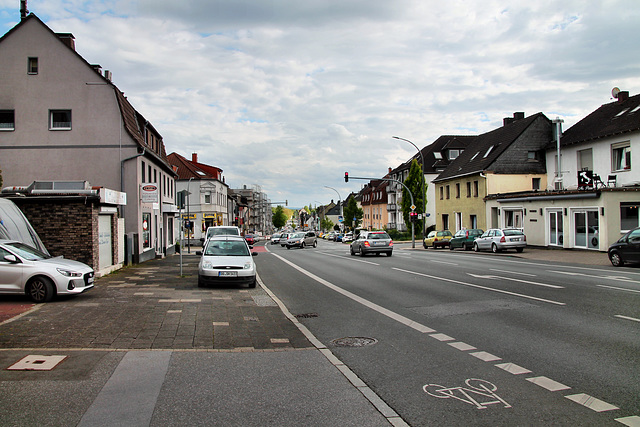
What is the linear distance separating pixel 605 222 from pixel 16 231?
27648mm

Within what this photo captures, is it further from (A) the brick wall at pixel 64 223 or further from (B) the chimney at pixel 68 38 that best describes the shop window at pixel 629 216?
(B) the chimney at pixel 68 38

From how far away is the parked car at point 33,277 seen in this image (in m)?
10.8

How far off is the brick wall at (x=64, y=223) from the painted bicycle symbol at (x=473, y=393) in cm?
1420

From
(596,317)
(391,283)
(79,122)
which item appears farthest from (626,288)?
(79,122)

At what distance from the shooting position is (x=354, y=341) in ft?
25.7

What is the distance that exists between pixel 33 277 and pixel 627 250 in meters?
19.4

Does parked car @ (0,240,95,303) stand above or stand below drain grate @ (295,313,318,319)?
above

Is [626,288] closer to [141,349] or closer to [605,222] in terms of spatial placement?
[141,349]

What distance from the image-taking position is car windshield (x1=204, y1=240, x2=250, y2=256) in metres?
15.8

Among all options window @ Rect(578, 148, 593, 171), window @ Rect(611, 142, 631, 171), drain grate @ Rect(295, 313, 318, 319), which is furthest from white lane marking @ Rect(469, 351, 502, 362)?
window @ Rect(578, 148, 593, 171)

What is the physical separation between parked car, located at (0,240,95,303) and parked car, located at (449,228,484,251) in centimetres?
2998

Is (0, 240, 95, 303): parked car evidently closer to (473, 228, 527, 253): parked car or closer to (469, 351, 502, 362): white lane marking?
(469, 351, 502, 362): white lane marking

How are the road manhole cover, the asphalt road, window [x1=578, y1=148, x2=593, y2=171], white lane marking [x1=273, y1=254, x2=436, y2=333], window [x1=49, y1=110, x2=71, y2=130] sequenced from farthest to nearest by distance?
window [x1=578, y1=148, x2=593, y2=171] → window [x1=49, y1=110, x2=71, y2=130] → white lane marking [x1=273, y1=254, x2=436, y2=333] → the road manhole cover → the asphalt road

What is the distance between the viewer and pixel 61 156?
25438mm
